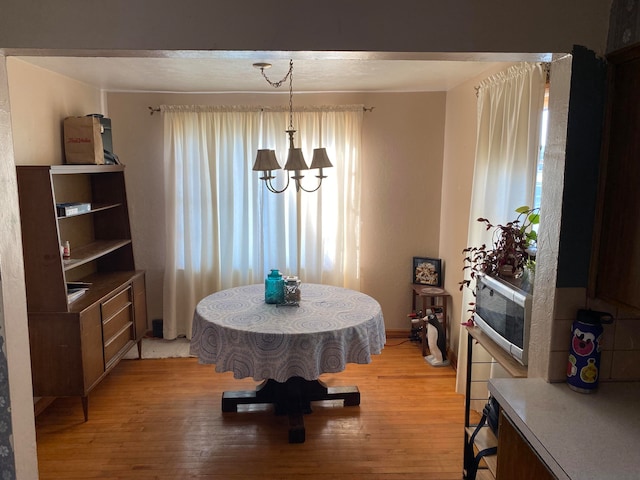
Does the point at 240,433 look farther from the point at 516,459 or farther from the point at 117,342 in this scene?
the point at 516,459

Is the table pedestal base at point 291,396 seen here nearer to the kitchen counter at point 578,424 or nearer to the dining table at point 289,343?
the dining table at point 289,343

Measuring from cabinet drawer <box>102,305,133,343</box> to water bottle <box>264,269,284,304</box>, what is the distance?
46.2 inches

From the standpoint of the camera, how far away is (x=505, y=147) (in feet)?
9.17

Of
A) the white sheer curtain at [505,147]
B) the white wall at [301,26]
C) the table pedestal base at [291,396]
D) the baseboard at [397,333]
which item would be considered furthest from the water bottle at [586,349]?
the baseboard at [397,333]

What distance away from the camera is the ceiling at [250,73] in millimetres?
3125

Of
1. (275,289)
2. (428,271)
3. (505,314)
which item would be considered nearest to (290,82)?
(275,289)

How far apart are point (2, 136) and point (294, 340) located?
65.5 inches

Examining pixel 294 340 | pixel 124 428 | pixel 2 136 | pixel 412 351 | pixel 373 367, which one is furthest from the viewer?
pixel 412 351

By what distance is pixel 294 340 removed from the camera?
102 inches

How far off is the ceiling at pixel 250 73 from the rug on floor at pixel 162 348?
2.34 meters

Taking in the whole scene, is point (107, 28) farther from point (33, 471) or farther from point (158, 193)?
point (158, 193)

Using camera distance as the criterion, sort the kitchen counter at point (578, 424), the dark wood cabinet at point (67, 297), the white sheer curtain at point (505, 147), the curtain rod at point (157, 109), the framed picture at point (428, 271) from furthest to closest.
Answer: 1. the framed picture at point (428, 271)
2. the curtain rod at point (157, 109)
3. the dark wood cabinet at point (67, 297)
4. the white sheer curtain at point (505, 147)
5. the kitchen counter at point (578, 424)

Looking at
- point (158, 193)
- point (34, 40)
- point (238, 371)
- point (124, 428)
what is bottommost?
point (124, 428)

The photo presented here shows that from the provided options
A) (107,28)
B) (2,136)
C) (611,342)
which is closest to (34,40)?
(107,28)
